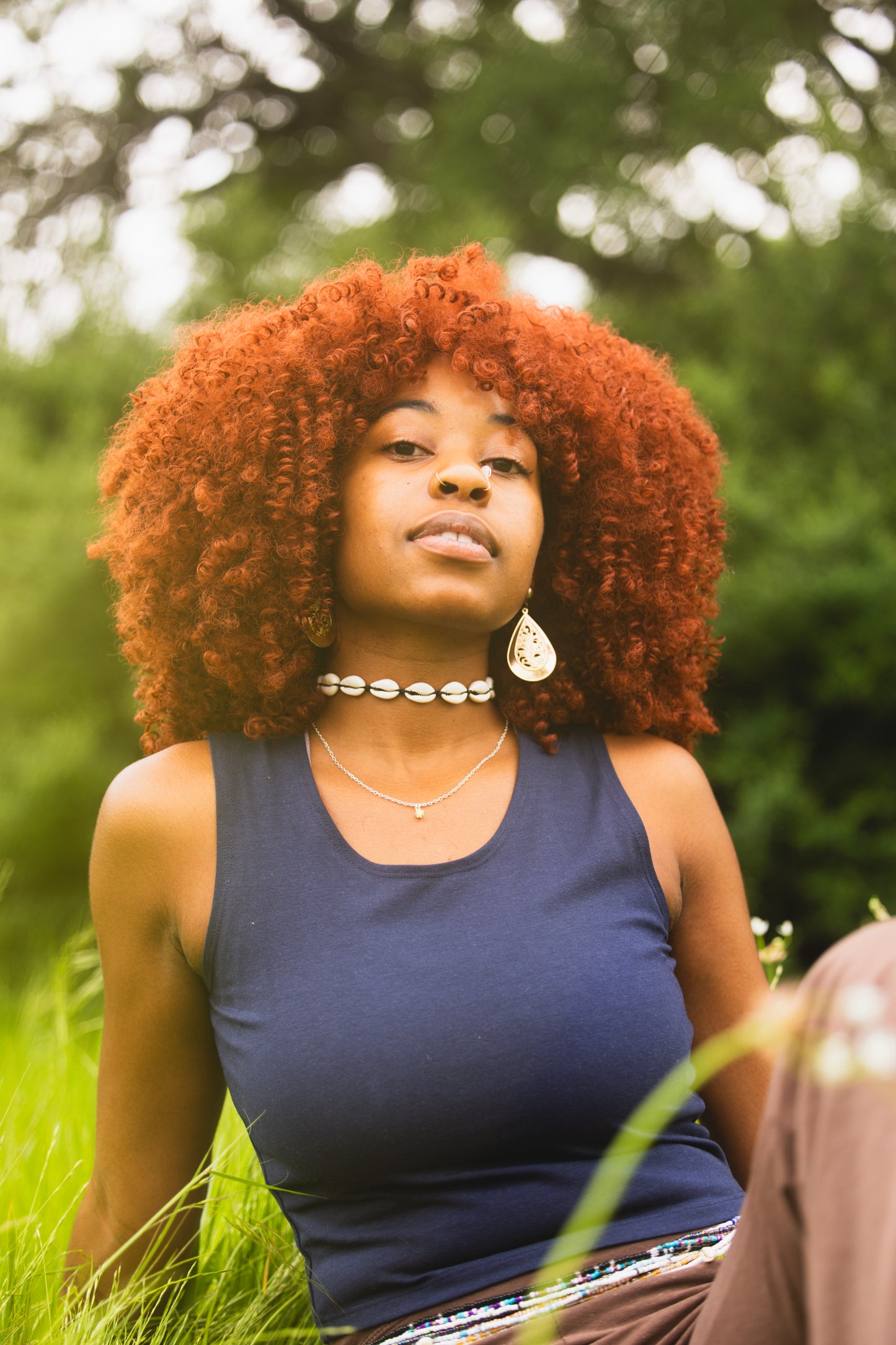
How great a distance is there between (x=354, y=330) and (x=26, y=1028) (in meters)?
2.28

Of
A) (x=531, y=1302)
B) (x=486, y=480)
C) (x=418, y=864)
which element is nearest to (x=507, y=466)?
(x=486, y=480)

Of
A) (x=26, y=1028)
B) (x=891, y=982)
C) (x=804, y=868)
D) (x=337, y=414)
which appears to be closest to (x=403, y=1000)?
(x=891, y=982)

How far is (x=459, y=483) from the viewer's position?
5.73ft

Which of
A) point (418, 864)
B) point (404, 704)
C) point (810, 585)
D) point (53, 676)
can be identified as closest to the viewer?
point (418, 864)

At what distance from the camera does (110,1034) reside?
5.74 feet

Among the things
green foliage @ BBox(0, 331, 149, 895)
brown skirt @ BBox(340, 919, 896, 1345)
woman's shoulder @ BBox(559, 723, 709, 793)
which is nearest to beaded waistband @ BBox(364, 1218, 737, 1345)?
brown skirt @ BBox(340, 919, 896, 1345)

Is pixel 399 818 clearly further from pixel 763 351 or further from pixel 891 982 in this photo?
pixel 763 351

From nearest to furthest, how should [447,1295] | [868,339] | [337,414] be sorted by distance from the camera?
[447,1295] < [337,414] < [868,339]

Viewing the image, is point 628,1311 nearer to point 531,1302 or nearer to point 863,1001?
point 531,1302

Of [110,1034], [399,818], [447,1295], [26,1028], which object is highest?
[399,818]

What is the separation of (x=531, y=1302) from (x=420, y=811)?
64cm

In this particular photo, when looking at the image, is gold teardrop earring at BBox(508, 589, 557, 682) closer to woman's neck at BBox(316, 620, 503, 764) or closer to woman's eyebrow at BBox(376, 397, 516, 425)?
woman's neck at BBox(316, 620, 503, 764)

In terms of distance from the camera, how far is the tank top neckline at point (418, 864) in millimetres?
1623

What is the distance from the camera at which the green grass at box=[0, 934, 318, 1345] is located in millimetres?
1665
